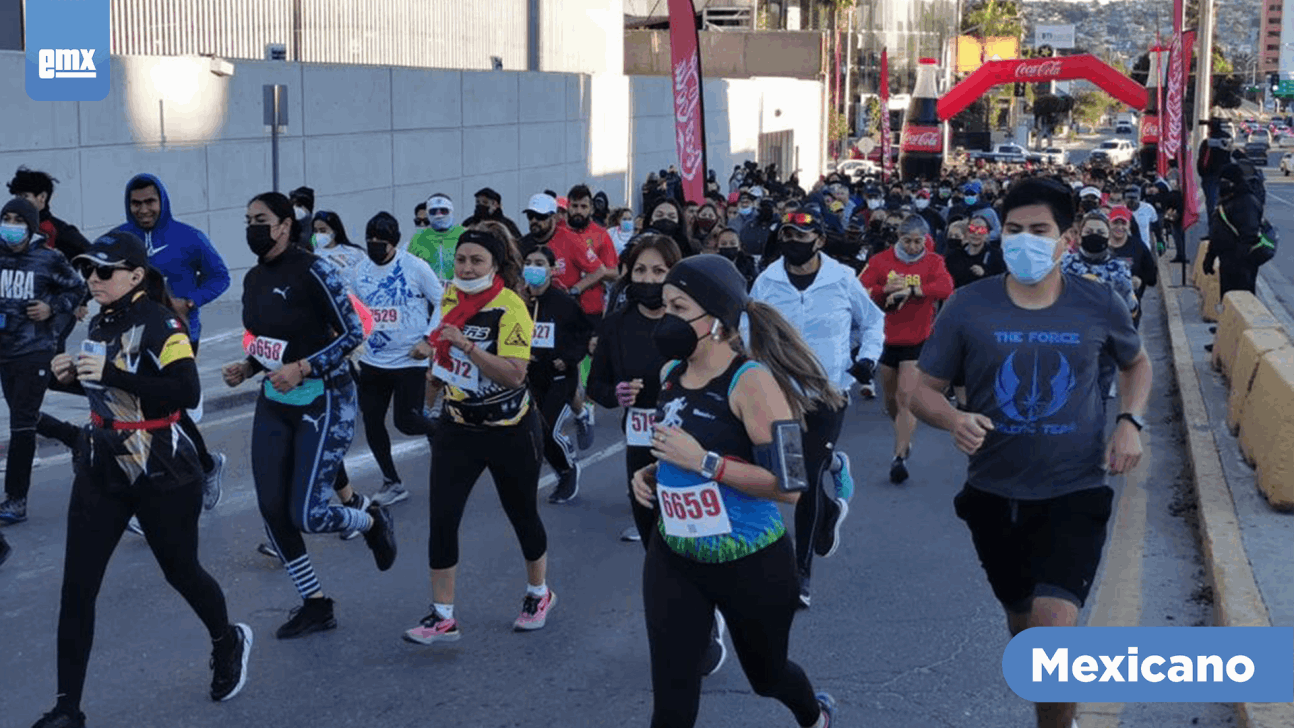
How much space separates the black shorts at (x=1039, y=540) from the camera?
5.41 m

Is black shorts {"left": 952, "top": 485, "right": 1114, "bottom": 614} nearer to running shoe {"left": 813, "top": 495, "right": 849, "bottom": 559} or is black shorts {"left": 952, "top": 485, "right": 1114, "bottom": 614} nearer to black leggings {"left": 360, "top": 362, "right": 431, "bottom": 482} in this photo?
running shoe {"left": 813, "top": 495, "right": 849, "bottom": 559}

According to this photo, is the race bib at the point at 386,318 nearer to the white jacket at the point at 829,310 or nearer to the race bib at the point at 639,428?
the white jacket at the point at 829,310

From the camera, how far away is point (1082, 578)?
5.39 m

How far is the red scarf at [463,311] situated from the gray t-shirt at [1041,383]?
2.49m

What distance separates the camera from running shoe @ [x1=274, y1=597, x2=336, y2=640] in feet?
24.5

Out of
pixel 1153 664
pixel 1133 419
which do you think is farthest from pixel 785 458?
pixel 1153 664

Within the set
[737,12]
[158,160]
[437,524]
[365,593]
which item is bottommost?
[365,593]

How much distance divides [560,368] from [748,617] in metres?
5.08

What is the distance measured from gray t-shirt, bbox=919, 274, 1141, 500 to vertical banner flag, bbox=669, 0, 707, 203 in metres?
12.0

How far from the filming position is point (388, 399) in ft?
33.4

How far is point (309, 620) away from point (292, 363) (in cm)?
117

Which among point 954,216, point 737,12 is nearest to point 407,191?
point 954,216

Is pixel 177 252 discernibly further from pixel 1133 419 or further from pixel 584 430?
pixel 1133 419

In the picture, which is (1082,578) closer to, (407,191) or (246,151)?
(246,151)
